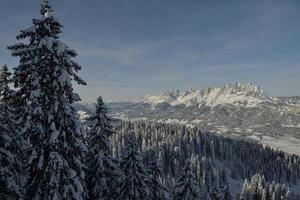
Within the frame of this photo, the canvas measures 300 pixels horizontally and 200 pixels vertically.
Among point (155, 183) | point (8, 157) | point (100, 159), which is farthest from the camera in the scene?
point (155, 183)

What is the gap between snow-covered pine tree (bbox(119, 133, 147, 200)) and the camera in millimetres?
36531

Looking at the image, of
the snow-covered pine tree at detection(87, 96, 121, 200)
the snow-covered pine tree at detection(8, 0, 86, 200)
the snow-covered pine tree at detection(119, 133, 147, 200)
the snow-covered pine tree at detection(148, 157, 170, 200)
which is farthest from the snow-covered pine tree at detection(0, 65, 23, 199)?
the snow-covered pine tree at detection(148, 157, 170, 200)

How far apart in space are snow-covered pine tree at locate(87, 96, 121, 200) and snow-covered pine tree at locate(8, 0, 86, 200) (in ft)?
36.8

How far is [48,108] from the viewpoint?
18.2 metres

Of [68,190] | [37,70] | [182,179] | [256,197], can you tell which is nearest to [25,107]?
[37,70]

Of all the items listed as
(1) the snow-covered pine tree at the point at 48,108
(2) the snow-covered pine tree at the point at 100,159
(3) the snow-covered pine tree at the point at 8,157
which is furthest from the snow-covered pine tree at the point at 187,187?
(1) the snow-covered pine tree at the point at 48,108

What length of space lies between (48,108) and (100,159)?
1230 cm

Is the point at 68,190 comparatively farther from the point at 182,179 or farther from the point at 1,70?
the point at 182,179

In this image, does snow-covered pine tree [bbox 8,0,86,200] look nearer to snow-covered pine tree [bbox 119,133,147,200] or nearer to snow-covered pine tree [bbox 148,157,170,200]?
snow-covered pine tree [bbox 119,133,147,200]

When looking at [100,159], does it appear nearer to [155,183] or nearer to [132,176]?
[132,176]

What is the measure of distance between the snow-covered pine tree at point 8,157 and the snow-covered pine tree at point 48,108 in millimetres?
2478

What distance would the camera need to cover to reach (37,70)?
17.8 metres

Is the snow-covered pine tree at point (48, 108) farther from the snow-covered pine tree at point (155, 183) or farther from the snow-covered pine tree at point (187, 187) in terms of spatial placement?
the snow-covered pine tree at point (187, 187)

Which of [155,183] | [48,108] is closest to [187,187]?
[155,183]
